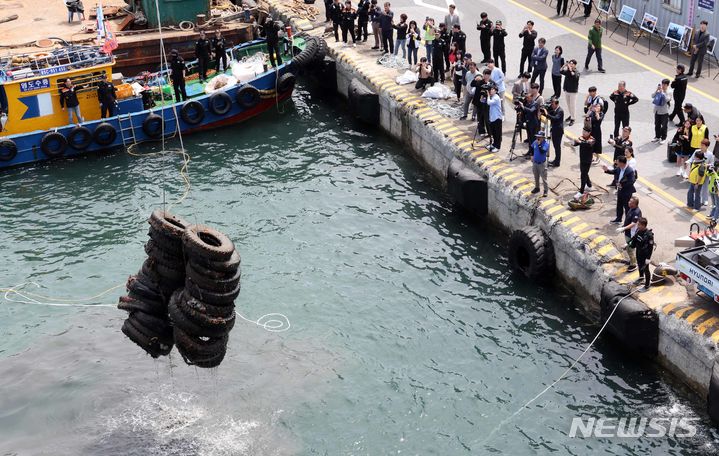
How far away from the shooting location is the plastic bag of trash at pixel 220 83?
31.8 m

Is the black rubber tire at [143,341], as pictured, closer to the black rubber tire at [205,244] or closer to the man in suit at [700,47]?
the black rubber tire at [205,244]

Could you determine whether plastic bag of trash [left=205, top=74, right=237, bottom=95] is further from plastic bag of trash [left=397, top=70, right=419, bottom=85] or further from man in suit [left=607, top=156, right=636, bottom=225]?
man in suit [left=607, top=156, right=636, bottom=225]

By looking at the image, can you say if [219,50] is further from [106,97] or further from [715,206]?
[715,206]

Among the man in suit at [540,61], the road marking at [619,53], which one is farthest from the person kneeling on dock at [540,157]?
the road marking at [619,53]

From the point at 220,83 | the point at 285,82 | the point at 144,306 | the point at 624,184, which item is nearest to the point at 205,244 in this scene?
the point at 144,306

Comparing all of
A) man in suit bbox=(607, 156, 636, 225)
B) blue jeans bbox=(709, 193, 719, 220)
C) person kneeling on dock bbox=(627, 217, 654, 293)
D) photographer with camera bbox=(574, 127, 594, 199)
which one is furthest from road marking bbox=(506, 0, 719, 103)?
person kneeling on dock bbox=(627, 217, 654, 293)

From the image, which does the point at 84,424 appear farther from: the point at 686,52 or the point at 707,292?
the point at 686,52

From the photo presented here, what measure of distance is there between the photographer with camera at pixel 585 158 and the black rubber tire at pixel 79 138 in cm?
1618

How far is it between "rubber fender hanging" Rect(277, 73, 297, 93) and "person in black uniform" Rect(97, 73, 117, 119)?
5.88 meters

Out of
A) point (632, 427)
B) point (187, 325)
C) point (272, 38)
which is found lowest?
point (632, 427)

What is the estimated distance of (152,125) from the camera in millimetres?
30141

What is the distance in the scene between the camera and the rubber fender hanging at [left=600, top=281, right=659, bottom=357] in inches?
716

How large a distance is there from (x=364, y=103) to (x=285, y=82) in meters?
3.59

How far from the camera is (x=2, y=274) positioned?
2292 cm
